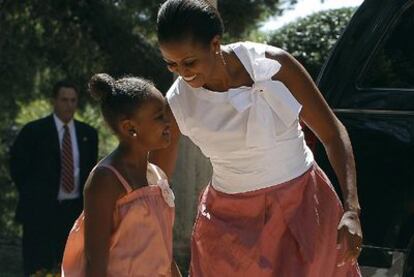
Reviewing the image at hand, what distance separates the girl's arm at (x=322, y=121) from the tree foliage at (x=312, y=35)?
6.14m

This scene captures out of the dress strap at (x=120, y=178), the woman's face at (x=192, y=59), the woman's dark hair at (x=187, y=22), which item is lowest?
the dress strap at (x=120, y=178)

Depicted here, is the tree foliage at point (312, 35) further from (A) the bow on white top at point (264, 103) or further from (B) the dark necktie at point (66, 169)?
(A) the bow on white top at point (264, 103)

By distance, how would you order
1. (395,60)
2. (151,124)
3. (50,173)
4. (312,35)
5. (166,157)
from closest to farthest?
(151,124), (166,157), (395,60), (50,173), (312,35)


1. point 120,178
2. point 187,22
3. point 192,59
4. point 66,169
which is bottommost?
point 66,169

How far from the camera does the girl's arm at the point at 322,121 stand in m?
3.50

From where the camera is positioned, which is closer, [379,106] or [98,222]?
[98,222]

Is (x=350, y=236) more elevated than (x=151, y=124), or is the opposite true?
(x=151, y=124)

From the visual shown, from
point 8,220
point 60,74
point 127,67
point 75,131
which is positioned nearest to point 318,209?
point 75,131

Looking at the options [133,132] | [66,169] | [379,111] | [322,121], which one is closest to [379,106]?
[379,111]

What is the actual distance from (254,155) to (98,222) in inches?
20.6

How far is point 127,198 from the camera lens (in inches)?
138

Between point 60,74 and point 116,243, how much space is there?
683cm

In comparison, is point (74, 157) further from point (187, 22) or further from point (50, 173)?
point (187, 22)

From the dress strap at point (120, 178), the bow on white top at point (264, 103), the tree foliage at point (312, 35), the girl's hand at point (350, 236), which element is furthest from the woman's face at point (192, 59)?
the tree foliage at point (312, 35)
